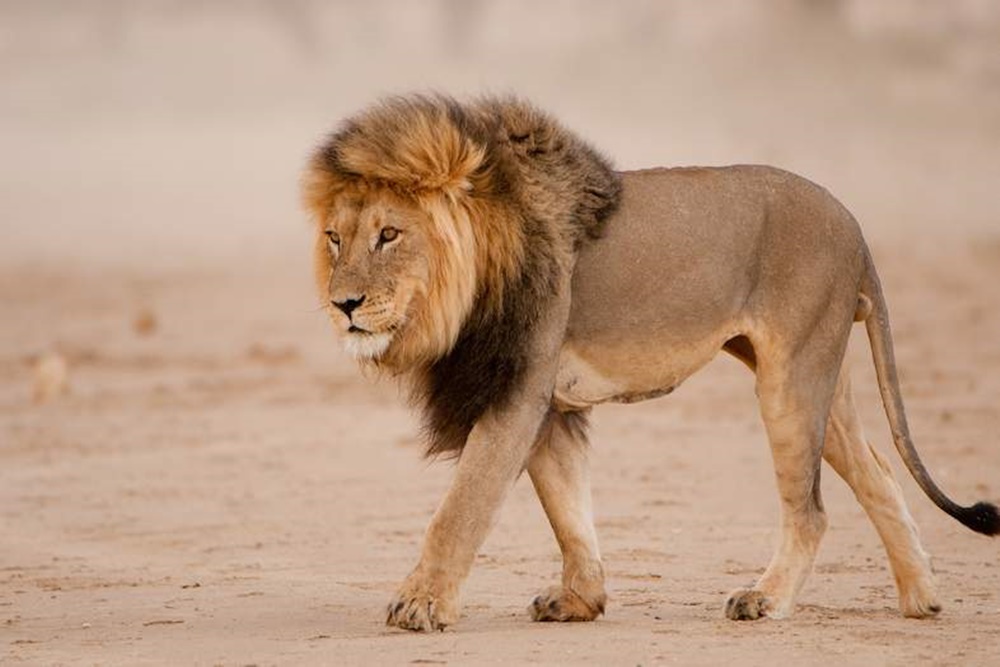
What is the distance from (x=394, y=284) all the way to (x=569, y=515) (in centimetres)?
95

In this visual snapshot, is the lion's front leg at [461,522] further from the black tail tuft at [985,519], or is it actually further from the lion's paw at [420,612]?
the black tail tuft at [985,519]

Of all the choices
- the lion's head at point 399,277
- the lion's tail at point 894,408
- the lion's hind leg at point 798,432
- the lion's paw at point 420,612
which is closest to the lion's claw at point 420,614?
the lion's paw at point 420,612

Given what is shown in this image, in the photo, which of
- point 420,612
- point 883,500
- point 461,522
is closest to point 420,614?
point 420,612

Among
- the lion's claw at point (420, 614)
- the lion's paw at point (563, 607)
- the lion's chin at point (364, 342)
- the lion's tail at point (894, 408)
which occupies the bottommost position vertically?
the lion's paw at point (563, 607)

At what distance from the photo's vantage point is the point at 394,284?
242 inches

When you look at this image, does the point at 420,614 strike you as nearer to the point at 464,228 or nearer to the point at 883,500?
the point at 464,228

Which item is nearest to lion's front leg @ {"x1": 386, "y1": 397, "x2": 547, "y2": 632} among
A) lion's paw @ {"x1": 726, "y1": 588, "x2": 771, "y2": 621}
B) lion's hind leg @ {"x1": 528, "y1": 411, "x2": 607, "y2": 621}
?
lion's hind leg @ {"x1": 528, "y1": 411, "x2": 607, "y2": 621}

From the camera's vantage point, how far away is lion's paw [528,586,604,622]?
641cm

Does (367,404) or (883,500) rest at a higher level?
(883,500)

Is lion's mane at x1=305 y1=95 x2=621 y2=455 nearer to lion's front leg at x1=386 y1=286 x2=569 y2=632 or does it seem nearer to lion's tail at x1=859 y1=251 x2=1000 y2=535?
lion's front leg at x1=386 y1=286 x2=569 y2=632

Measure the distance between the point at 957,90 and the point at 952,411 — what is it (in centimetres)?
2210

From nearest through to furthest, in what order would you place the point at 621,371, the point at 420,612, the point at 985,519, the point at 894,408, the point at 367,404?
1. the point at 420,612
2. the point at 621,371
3. the point at 985,519
4. the point at 894,408
5. the point at 367,404

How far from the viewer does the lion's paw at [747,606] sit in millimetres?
6375

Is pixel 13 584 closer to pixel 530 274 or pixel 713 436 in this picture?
pixel 530 274
